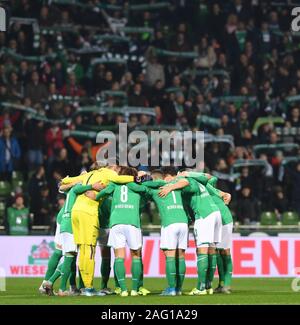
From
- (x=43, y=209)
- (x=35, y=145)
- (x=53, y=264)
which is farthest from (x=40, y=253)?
(x=53, y=264)

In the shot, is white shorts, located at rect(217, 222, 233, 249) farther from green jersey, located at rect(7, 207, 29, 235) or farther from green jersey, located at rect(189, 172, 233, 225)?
green jersey, located at rect(7, 207, 29, 235)

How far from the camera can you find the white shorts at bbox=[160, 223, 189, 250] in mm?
19203

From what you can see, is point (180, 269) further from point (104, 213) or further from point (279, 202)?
point (279, 202)

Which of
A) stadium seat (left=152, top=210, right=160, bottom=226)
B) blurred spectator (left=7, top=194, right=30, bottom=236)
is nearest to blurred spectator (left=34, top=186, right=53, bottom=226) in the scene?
blurred spectator (left=7, top=194, right=30, bottom=236)

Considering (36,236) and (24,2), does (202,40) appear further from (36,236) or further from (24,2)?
(36,236)

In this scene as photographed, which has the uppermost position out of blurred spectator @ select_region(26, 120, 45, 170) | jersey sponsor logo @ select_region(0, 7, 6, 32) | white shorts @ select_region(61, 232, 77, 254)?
jersey sponsor logo @ select_region(0, 7, 6, 32)

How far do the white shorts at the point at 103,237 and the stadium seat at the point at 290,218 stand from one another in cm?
793

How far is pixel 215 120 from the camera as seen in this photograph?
31.0m

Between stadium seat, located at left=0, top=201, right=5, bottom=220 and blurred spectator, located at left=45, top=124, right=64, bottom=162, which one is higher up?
blurred spectator, located at left=45, top=124, right=64, bottom=162

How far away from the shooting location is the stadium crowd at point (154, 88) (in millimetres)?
28891

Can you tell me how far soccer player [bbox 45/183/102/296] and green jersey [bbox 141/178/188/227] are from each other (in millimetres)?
938

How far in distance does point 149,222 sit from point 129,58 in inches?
244

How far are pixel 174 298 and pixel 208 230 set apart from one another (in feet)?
5.41
